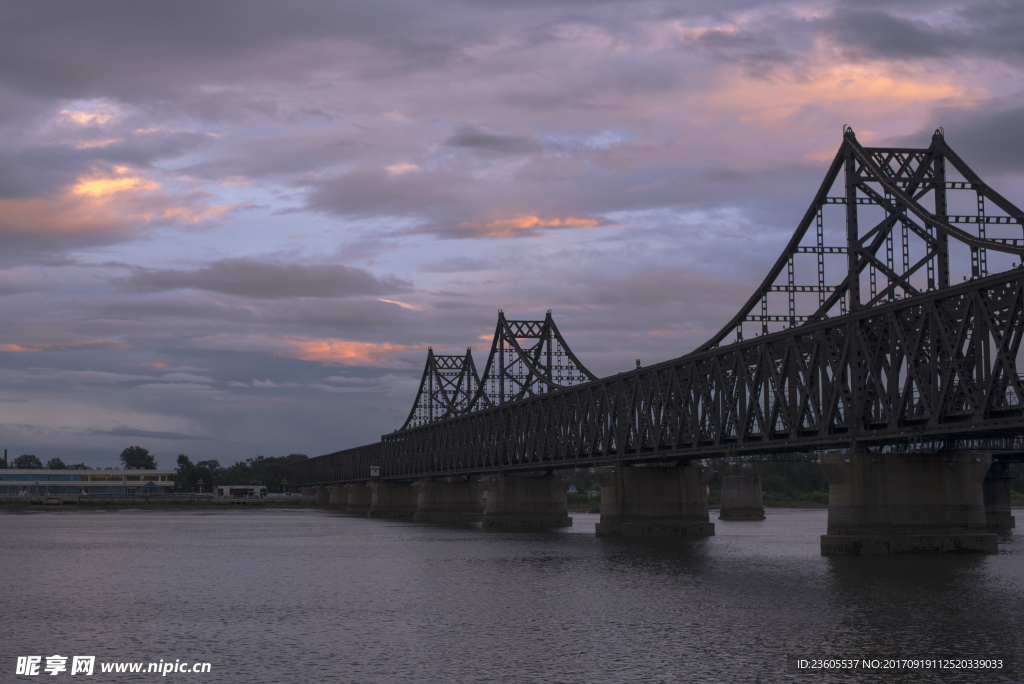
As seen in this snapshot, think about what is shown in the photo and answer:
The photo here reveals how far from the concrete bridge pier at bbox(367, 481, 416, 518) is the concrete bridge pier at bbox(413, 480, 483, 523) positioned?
1898 cm

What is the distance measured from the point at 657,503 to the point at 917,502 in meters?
31.7

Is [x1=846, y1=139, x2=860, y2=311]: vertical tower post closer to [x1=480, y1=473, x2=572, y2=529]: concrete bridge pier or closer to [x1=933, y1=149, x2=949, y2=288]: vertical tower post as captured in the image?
[x1=933, y1=149, x2=949, y2=288]: vertical tower post

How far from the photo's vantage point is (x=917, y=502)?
57.0m

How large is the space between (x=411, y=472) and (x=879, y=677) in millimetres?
145999

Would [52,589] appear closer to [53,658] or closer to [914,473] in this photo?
[53,658]

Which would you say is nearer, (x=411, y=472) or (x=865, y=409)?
(x=865, y=409)

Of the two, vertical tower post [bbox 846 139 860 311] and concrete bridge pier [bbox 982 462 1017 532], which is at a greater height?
vertical tower post [bbox 846 139 860 311]

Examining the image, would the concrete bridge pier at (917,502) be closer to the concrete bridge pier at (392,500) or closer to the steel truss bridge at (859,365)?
the steel truss bridge at (859,365)

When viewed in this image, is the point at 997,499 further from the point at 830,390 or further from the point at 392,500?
the point at 392,500

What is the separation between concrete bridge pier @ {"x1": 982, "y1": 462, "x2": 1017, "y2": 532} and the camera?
103438 millimetres

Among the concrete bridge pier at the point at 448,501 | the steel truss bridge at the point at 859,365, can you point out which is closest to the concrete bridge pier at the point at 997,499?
the steel truss bridge at the point at 859,365

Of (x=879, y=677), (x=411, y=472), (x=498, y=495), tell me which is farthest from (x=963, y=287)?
(x=411, y=472)

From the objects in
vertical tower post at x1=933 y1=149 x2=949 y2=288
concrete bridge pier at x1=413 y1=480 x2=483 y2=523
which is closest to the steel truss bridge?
vertical tower post at x1=933 y1=149 x2=949 y2=288

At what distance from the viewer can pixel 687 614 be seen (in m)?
40.6
